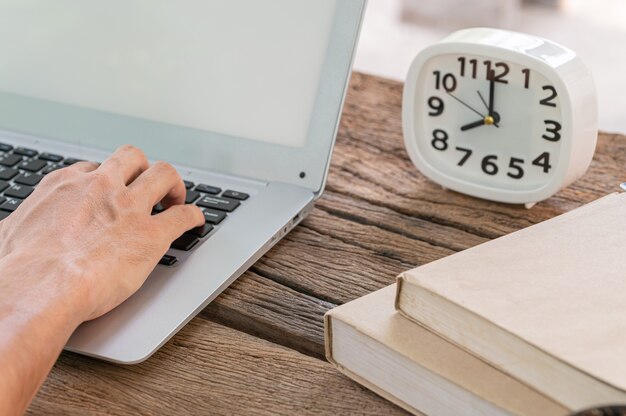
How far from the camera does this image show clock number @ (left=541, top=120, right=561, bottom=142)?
851 mm

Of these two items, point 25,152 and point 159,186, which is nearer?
point 159,186

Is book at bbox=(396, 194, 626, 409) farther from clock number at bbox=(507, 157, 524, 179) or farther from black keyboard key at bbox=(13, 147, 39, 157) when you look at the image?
black keyboard key at bbox=(13, 147, 39, 157)

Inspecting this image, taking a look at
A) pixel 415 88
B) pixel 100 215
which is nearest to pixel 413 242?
pixel 415 88

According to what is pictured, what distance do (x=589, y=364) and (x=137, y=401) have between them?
32 centimetres

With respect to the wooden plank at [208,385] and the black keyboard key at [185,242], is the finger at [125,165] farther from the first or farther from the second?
the wooden plank at [208,385]

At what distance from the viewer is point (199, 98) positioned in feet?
3.02

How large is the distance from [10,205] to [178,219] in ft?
0.65

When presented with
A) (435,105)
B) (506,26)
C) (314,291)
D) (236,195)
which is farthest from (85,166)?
(506,26)

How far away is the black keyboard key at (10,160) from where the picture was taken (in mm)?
905

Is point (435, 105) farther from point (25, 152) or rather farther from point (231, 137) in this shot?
point (25, 152)

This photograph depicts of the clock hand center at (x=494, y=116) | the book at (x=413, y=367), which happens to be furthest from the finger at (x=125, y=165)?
the clock hand center at (x=494, y=116)

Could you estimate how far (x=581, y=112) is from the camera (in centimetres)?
84

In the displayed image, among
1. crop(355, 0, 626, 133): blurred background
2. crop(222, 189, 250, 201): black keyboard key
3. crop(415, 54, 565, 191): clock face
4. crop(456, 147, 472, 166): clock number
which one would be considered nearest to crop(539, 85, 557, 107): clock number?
crop(415, 54, 565, 191): clock face

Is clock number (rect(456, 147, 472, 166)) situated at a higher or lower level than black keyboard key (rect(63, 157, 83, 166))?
higher
